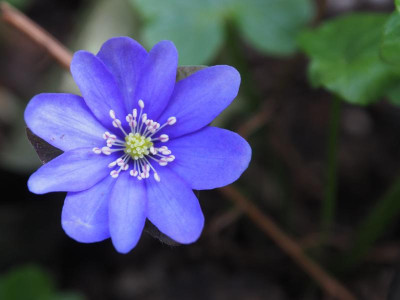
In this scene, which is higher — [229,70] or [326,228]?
[229,70]

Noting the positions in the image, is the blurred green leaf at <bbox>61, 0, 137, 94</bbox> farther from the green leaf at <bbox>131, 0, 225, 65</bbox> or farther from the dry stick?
the dry stick

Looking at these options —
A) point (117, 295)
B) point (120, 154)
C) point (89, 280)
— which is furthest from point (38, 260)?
point (120, 154)

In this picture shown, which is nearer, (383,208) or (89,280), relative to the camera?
(383,208)

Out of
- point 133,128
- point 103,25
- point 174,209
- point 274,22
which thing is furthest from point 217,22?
point 174,209

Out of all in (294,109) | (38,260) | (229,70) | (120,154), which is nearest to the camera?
(229,70)

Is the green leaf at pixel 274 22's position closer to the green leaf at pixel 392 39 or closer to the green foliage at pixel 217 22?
the green foliage at pixel 217 22

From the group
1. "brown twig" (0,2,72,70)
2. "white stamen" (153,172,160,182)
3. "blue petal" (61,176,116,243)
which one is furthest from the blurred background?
"blue petal" (61,176,116,243)

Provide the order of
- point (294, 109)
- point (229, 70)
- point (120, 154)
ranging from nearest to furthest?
point (229, 70), point (120, 154), point (294, 109)

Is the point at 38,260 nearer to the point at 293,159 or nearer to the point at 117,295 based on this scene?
the point at 117,295
